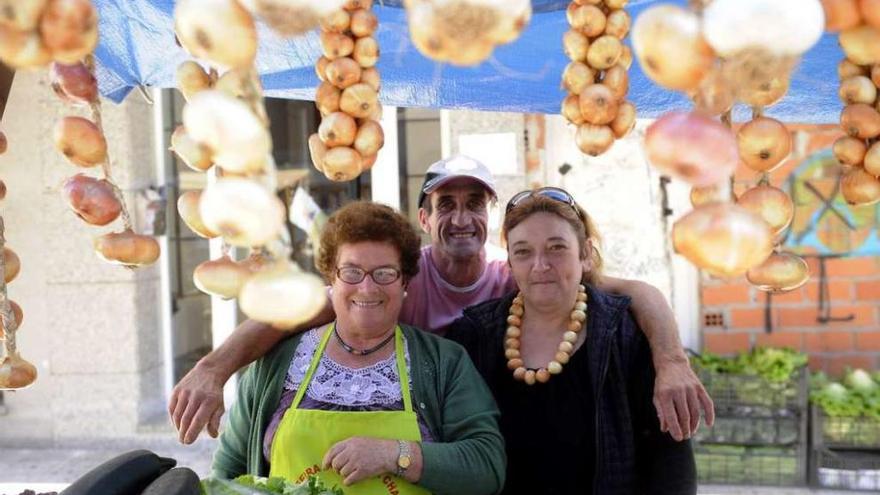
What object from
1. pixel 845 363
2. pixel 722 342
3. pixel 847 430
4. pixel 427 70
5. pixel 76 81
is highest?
pixel 427 70

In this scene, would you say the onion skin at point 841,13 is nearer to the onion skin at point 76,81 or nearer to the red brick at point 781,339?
the onion skin at point 76,81

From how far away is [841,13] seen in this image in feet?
2.96

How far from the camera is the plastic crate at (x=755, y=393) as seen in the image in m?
4.03

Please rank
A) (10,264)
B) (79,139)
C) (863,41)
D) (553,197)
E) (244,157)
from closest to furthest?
(244,157), (863,41), (79,139), (10,264), (553,197)

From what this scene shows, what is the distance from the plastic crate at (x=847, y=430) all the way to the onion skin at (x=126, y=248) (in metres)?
3.73

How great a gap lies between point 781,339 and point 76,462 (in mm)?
4242

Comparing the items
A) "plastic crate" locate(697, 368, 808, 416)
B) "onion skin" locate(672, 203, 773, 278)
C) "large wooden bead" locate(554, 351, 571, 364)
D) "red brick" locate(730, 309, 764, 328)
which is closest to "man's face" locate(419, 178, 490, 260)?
"large wooden bead" locate(554, 351, 571, 364)

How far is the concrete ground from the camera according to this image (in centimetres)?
416

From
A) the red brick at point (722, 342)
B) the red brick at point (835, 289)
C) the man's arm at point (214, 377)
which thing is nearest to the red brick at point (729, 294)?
the red brick at point (722, 342)

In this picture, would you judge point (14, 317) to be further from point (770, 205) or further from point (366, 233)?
point (770, 205)

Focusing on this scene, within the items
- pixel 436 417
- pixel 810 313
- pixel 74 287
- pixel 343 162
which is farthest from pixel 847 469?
pixel 74 287

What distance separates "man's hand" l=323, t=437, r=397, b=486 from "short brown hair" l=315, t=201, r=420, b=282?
45 cm

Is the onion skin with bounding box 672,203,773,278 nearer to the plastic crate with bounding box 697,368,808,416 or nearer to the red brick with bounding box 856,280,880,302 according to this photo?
the plastic crate with bounding box 697,368,808,416

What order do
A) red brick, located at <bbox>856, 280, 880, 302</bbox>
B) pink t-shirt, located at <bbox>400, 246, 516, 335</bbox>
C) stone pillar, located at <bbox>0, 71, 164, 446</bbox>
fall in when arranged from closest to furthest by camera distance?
pink t-shirt, located at <bbox>400, 246, 516, 335</bbox>
red brick, located at <bbox>856, 280, 880, 302</bbox>
stone pillar, located at <bbox>0, 71, 164, 446</bbox>
